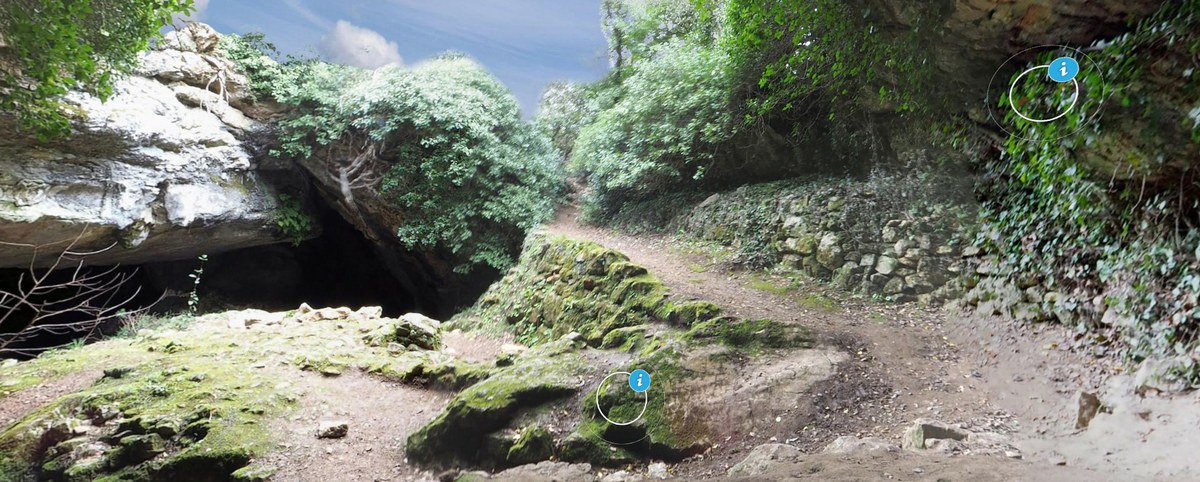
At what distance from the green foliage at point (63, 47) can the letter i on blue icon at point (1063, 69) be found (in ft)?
21.5

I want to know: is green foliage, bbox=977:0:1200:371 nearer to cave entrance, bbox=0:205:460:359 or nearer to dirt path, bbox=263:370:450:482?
dirt path, bbox=263:370:450:482

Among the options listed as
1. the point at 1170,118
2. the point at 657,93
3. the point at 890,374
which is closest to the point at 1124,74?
the point at 1170,118

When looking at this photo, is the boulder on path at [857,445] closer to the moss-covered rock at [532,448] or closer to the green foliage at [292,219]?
the moss-covered rock at [532,448]

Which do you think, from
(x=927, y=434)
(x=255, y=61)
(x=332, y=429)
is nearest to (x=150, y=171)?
(x=255, y=61)

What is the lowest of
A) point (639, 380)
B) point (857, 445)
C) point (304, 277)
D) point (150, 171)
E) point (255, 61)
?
point (304, 277)

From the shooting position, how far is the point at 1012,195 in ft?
8.40

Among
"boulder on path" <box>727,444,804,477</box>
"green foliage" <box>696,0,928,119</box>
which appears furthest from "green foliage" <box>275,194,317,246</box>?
"boulder on path" <box>727,444,804,477</box>

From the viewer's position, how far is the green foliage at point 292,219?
29.8 feet

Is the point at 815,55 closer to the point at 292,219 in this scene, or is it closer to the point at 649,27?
the point at 649,27

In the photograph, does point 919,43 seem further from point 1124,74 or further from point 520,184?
point 520,184

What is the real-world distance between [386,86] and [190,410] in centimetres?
472

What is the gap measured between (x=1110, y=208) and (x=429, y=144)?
682cm

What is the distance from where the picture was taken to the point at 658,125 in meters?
6.08

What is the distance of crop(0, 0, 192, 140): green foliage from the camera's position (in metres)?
4.75
